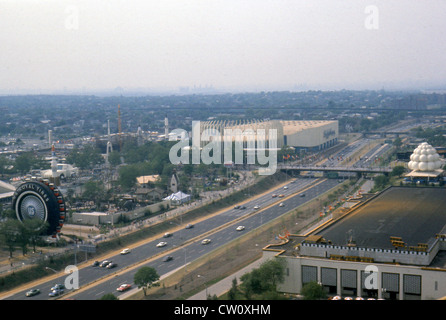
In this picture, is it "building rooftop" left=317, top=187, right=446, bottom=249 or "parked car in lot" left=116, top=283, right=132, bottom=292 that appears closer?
"building rooftop" left=317, top=187, right=446, bottom=249

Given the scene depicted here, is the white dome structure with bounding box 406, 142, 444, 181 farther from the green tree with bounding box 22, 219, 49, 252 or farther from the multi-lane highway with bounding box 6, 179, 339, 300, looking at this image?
the green tree with bounding box 22, 219, 49, 252

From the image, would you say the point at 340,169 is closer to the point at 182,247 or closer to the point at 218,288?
the point at 182,247

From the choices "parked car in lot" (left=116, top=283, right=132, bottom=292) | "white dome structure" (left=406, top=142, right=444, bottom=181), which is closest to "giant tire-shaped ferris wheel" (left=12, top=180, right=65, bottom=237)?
"parked car in lot" (left=116, top=283, right=132, bottom=292)

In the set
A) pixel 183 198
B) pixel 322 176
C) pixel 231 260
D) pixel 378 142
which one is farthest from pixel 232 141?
pixel 231 260

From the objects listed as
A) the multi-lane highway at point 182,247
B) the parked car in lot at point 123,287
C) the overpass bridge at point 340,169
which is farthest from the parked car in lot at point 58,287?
the overpass bridge at point 340,169

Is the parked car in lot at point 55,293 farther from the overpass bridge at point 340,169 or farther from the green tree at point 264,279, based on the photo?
the overpass bridge at point 340,169

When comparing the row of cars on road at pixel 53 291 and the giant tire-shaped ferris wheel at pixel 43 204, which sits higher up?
the giant tire-shaped ferris wheel at pixel 43 204
